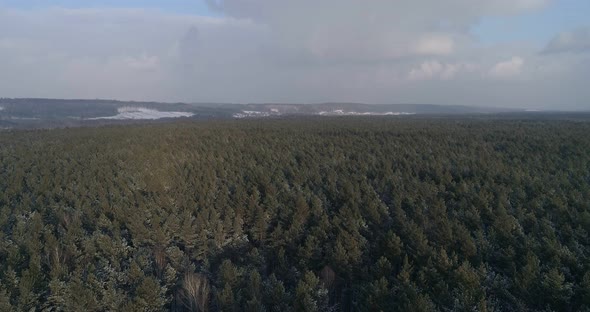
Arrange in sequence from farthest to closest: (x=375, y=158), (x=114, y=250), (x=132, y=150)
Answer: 1. (x=132, y=150)
2. (x=375, y=158)
3. (x=114, y=250)

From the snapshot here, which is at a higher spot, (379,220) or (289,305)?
(379,220)

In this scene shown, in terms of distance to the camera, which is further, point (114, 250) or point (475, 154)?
point (475, 154)

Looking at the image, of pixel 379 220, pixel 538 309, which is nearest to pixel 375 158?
pixel 379 220

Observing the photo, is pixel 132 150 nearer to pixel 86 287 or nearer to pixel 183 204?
pixel 183 204

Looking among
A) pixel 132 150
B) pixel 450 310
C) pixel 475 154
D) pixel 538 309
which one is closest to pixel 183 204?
pixel 450 310

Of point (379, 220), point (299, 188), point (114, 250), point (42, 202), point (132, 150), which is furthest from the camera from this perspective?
point (132, 150)

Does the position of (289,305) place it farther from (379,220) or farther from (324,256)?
(379,220)
